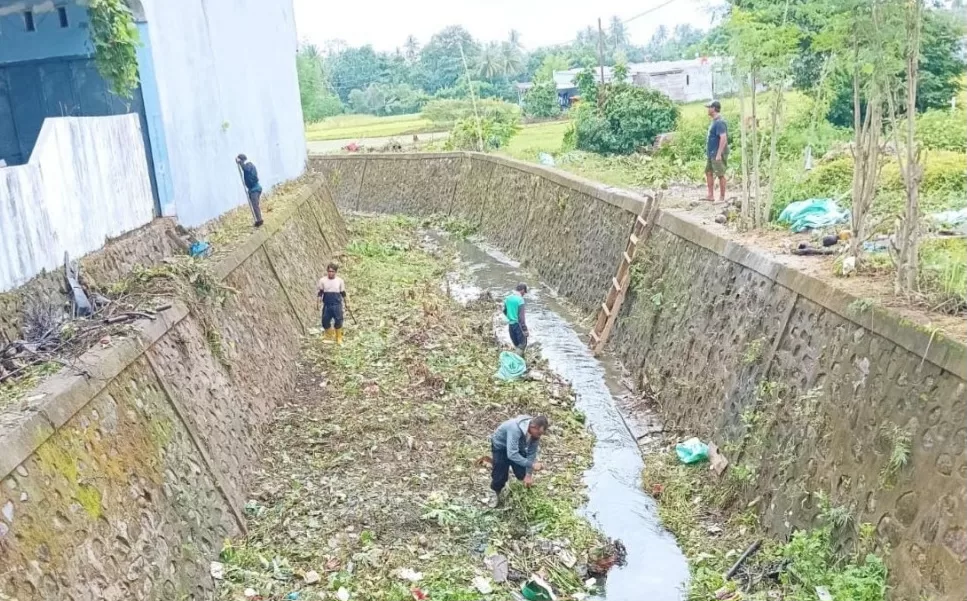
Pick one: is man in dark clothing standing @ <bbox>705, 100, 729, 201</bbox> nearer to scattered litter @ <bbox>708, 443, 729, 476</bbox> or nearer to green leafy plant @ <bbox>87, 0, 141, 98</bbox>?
scattered litter @ <bbox>708, 443, 729, 476</bbox>

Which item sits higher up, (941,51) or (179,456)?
(941,51)

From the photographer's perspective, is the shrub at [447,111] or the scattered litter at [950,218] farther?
the shrub at [447,111]

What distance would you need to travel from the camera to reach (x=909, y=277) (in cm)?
743

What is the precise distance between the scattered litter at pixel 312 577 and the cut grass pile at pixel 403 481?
0.01m

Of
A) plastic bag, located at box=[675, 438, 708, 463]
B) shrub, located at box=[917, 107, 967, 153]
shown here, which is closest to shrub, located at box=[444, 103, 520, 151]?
shrub, located at box=[917, 107, 967, 153]

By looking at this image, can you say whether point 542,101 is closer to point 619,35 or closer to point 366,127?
point 366,127

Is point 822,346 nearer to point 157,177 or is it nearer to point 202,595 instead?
point 202,595

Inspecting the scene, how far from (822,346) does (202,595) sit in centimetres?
655

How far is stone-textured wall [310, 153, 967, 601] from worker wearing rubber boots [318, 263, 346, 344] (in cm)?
530

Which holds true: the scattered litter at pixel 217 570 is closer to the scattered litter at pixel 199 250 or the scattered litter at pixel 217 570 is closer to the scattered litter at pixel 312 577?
the scattered litter at pixel 312 577

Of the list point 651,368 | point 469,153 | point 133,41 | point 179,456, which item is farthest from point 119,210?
point 469,153

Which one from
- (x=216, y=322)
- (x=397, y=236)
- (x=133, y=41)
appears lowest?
(x=397, y=236)

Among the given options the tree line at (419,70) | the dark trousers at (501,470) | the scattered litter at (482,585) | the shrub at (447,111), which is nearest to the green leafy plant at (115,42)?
the dark trousers at (501,470)

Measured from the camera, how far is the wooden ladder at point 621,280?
15078 mm
